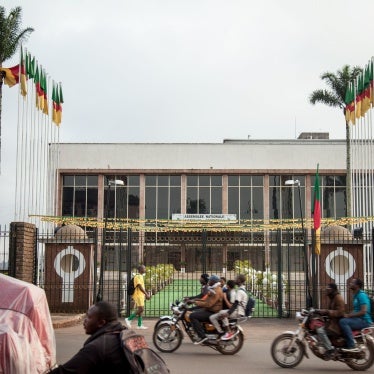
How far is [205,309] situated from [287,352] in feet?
6.92

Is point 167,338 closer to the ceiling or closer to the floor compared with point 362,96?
closer to the floor

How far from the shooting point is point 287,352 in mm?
10742

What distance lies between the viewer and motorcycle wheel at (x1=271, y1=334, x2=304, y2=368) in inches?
421

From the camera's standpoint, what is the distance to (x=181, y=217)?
5719 centimetres

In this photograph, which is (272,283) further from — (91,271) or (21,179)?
(21,179)

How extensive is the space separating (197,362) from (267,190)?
4696 centimetres

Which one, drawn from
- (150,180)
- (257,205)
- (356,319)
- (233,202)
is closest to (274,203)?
(257,205)

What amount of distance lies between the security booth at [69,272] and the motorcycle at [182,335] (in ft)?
23.6

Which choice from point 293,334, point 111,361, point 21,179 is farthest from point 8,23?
point 111,361

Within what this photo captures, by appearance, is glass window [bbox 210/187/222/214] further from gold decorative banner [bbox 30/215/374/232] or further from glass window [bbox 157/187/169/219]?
glass window [bbox 157/187/169/219]

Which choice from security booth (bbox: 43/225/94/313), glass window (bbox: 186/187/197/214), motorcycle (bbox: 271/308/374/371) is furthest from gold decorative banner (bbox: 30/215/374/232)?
motorcycle (bbox: 271/308/374/371)

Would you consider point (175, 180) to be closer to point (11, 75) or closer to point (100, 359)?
point (11, 75)

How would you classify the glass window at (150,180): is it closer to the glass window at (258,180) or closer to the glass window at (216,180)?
the glass window at (216,180)

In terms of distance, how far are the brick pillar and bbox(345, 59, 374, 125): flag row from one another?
16929 millimetres
